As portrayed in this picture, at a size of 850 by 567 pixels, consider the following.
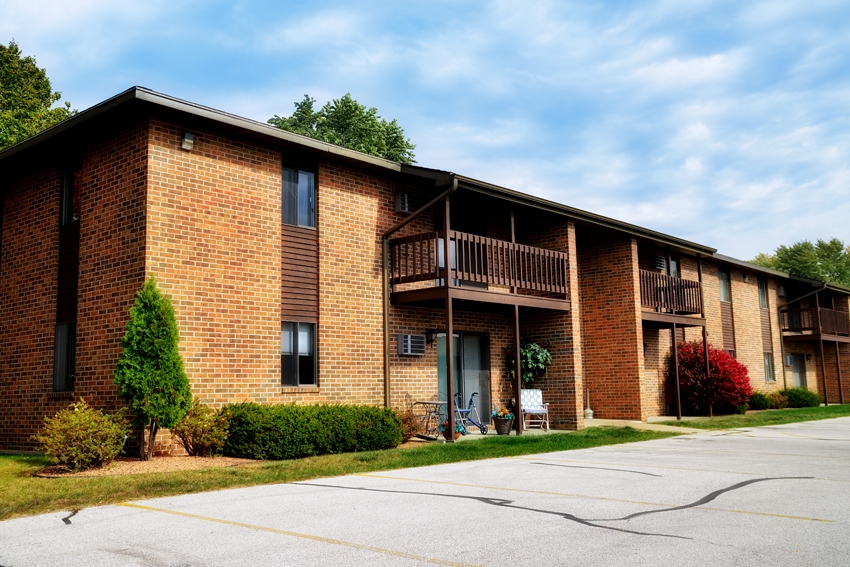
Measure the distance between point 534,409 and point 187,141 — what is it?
32.3 ft

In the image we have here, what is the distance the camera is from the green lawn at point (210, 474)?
829 cm

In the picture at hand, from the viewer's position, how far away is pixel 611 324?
2141cm

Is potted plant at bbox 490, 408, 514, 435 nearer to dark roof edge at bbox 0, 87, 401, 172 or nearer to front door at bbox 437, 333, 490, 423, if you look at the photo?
front door at bbox 437, 333, 490, 423

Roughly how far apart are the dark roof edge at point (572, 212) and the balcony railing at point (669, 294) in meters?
1.10

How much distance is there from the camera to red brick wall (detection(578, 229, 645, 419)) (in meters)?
20.9

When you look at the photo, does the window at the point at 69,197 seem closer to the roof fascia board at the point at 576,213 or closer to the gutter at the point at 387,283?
the gutter at the point at 387,283

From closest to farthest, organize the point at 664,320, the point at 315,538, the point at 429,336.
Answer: the point at 315,538 < the point at 429,336 < the point at 664,320

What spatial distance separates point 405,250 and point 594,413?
858cm

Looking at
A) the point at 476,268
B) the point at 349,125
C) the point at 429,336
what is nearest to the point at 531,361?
the point at 429,336

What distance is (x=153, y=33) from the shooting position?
43.4ft

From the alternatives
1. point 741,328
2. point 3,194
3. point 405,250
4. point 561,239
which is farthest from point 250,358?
point 741,328

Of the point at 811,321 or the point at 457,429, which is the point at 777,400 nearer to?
the point at 811,321

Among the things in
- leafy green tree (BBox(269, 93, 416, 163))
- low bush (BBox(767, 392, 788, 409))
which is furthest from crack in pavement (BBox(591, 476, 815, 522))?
leafy green tree (BBox(269, 93, 416, 163))

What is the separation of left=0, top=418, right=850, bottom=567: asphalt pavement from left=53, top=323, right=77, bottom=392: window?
6.70 m
